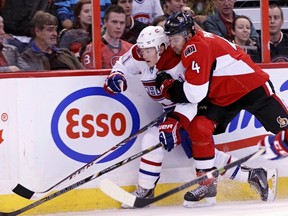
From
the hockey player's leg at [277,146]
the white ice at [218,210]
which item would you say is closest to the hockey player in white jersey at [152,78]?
the white ice at [218,210]

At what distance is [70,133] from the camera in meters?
5.86

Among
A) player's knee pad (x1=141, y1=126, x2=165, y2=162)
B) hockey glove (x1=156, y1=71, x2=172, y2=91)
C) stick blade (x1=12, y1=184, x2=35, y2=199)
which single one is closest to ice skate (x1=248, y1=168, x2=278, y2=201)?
player's knee pad (x1=141, y1=126, x2=165, y2=162)

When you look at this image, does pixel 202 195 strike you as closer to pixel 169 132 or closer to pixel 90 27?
pixel 169 132

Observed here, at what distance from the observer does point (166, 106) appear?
19.6 ft

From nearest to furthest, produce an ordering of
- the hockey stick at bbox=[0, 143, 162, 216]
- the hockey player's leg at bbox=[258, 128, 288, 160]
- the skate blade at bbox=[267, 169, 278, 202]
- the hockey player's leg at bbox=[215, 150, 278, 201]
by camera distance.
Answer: the hockey player's leg at bbox=[258, 128, 288, 160] → the hockey stick at bbox=[0, 143, 162, 216] → the hockey player's leg at bbox=[215, 150, 278, 201] → the skate blade at bbox=[267, 169, 278, 202]

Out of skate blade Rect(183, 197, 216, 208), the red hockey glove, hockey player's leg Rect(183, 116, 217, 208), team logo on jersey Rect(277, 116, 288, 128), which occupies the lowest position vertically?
skate blade Rect(183, 197, 216, 208)

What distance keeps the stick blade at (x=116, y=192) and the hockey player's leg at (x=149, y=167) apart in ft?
0.96

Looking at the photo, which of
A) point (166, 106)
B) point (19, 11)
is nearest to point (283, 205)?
point (166, 106)

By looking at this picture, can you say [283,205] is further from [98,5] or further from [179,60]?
[98,5]

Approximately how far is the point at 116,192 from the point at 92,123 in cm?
56

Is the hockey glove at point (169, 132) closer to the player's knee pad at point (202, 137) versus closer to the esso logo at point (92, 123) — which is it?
the player's knee pad at point (202, 137)

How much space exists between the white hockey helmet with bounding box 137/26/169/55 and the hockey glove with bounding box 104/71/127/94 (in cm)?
23

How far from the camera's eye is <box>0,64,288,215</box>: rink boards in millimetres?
5762

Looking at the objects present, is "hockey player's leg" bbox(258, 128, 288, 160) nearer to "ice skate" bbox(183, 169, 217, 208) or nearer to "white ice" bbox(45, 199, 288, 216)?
"white ice" bbox(45, 199, 288, 216)
